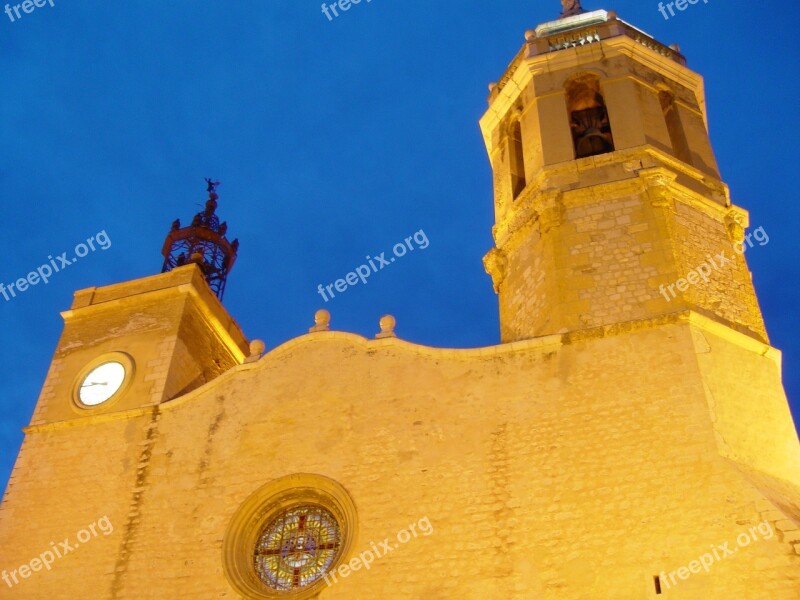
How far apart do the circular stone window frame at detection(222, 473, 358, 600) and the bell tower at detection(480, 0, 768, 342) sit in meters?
3.55

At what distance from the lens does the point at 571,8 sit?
18000 millimetres

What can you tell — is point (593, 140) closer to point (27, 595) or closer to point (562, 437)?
point (562, 437)

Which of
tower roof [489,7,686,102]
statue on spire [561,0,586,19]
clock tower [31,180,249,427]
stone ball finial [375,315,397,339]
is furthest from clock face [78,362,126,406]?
statue on spire [561,0,586,19]

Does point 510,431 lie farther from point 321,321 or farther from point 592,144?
point 592,144

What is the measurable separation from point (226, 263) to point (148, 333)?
4.27 metres

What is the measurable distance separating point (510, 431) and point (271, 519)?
340 centimetres

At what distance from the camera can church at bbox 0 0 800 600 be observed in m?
9.49

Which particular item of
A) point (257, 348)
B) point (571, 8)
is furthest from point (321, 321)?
point (571, 8)

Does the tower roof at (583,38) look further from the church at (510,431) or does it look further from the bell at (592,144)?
the bell at (592,144)

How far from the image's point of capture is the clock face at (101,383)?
13641 millimetres

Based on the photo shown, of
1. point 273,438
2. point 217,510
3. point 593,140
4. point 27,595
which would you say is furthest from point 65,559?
point 593,140

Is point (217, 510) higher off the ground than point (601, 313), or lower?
lower

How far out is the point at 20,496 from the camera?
12664 millimetres

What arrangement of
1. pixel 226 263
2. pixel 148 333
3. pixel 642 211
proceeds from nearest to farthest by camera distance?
1. pixel 642 211
2. pixel 148 333
3. pixel 226 263
